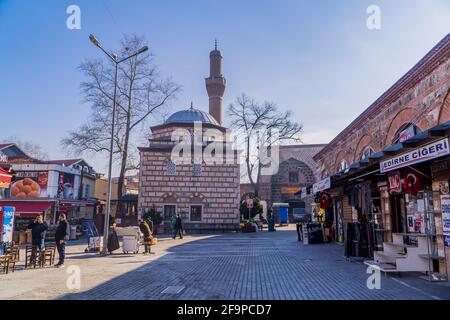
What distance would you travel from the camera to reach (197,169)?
29.0 metres

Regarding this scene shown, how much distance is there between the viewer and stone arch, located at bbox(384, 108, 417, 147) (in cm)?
989

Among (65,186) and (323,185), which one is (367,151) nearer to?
(323,185)

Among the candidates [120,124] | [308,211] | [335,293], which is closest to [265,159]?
[308,211]

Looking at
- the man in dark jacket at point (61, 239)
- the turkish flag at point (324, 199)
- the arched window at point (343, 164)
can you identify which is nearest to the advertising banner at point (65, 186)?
the man in dark jacket at point (61, 239)

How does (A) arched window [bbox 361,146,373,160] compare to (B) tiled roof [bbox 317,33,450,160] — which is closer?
(B) tiled roof [bbox 317,33,450,160]

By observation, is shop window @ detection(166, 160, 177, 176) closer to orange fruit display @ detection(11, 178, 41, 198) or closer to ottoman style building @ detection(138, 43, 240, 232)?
ottoman style building @ detection(138, 43, 240, 232)

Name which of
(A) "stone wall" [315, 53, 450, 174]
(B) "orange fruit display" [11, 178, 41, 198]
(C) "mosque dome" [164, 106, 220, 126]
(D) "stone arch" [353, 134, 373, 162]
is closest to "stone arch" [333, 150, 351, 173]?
(A) "stone wall" [315, 53, 450, 174]

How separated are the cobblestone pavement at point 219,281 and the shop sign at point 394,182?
88.7 inches

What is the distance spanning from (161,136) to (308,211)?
20.7m

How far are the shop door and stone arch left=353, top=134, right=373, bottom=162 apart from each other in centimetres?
284

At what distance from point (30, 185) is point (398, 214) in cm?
2497

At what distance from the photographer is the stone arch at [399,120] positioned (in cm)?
989

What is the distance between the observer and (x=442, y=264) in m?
8.24
